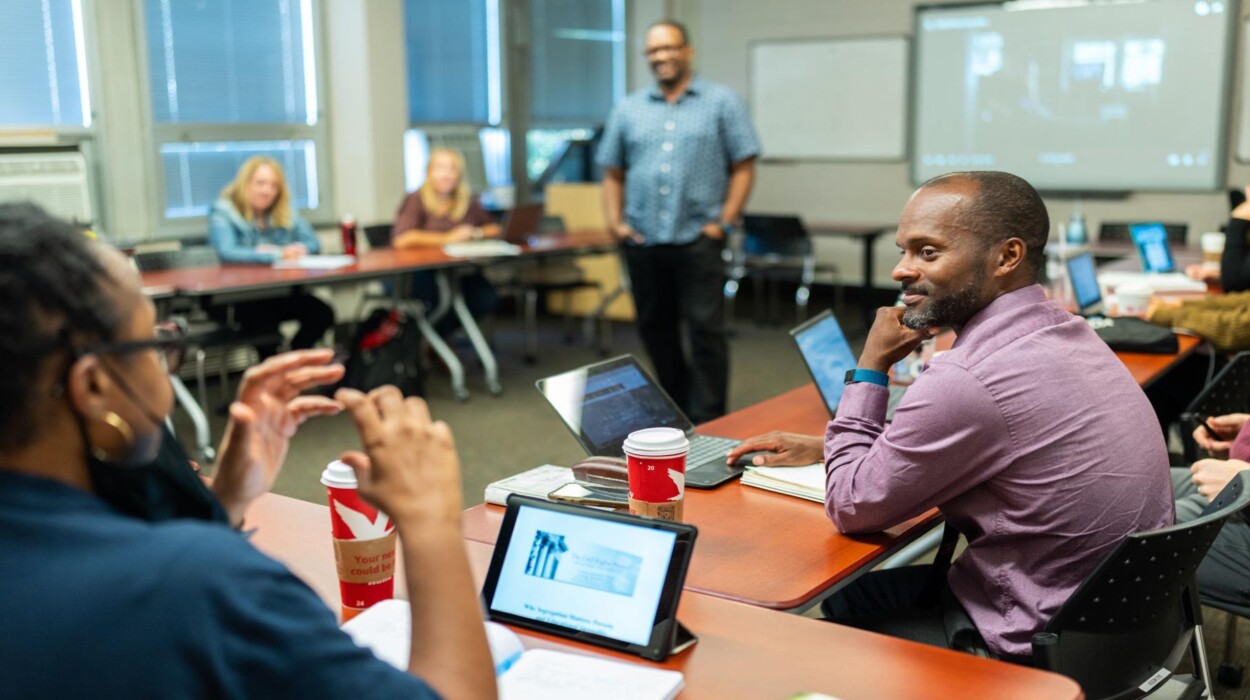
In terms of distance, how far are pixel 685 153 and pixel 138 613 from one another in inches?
161

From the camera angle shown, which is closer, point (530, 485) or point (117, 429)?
point (117, 429)

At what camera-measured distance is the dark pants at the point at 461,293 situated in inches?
243

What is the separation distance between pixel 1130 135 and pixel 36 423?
7878mm

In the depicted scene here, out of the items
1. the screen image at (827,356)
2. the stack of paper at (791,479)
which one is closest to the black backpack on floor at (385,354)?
the screen image at (827,356)

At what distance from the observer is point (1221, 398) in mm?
2852

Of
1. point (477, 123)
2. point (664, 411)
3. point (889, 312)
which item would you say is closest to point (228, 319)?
point (477, 123)

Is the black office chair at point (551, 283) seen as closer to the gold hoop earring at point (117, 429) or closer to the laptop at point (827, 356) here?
the laptop at point (827, 356)

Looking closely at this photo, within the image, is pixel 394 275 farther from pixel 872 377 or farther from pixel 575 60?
pixel 872 377

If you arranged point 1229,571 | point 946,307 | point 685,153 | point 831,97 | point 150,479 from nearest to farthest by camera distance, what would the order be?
point 150,479 → point 946,307 → point 1229,571 → point 685,153 → point 831,97

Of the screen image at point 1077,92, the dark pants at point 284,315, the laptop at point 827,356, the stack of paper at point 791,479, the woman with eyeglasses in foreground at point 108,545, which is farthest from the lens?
the screen image at point 1077,92

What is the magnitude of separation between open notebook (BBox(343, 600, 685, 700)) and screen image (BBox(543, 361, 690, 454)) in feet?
2.61

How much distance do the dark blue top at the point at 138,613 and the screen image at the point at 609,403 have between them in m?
1.25

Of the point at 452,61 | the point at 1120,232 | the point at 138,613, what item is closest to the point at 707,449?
the point at 138,613

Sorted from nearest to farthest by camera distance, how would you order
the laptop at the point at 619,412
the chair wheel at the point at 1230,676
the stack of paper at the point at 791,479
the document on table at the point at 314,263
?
the stack of paper at the point at 791,479, the laptop at the point at 619,412, the chair wheel at the point at 1230,676, the document on table at the point at 314,263
